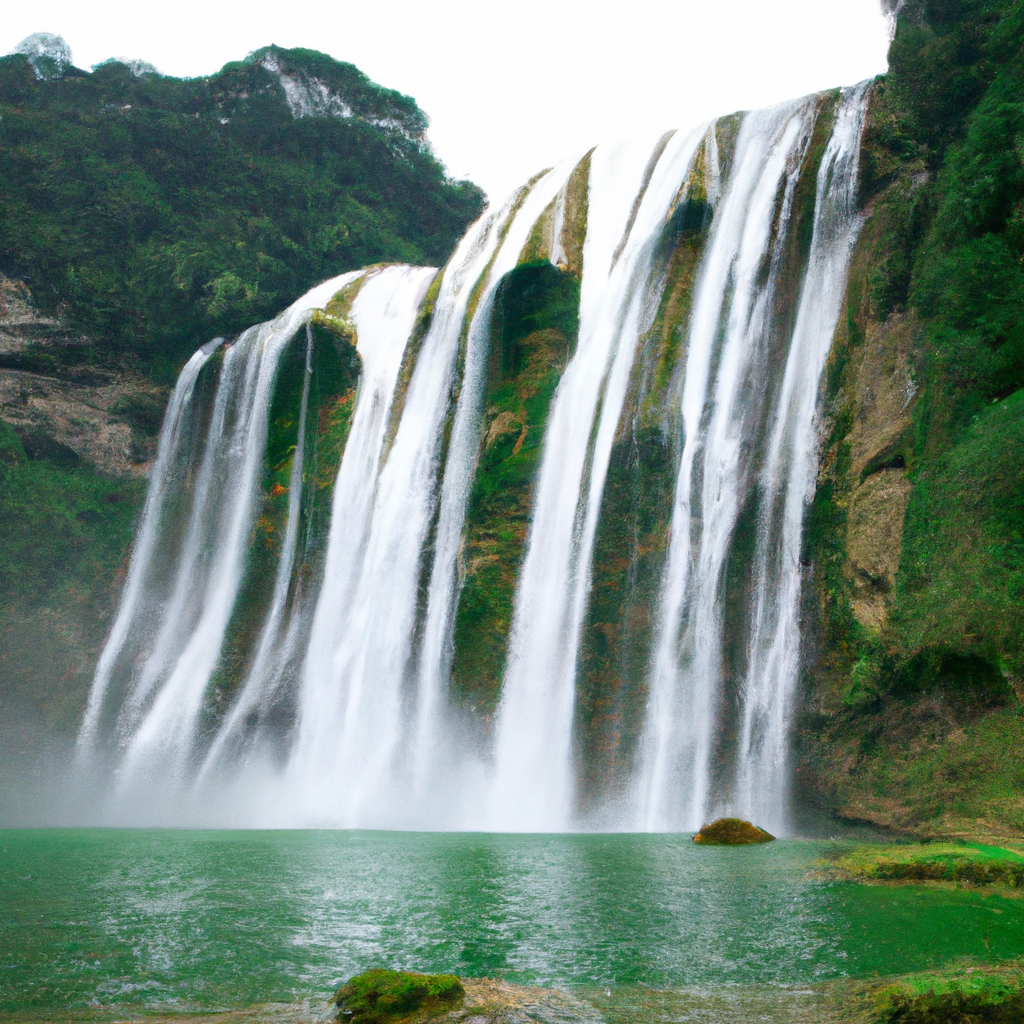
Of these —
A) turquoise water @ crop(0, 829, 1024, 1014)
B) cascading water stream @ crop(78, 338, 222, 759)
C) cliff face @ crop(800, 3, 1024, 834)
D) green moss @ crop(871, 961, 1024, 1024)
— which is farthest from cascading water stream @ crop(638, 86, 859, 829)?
cascading water stream @ crop(78, 338, 222, 759)

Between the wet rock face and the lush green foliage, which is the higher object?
the lush green foliage

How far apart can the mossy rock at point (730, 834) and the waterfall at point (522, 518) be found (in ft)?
5.96

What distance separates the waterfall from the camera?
43.2ft

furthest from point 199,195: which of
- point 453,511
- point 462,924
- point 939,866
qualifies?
point 939,866

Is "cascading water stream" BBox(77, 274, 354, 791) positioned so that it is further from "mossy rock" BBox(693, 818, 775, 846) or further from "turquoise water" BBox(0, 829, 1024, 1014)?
"mossy rock" BBox(693, 818, 775, 846)

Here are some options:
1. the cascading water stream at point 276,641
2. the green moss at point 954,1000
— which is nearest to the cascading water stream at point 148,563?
the cascading water stream at point 276,641

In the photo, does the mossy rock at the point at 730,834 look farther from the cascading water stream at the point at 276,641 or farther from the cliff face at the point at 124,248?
the cliff face at the point at 124,248

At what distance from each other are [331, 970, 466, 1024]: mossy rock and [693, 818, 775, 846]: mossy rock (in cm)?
634

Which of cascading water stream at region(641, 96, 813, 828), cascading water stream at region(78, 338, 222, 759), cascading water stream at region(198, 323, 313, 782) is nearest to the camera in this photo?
cascading water stream at region(641, 96, 813, 828)

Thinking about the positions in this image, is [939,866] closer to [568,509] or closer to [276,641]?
[568,509]

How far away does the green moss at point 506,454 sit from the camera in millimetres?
15820

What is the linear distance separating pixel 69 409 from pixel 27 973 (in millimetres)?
22778

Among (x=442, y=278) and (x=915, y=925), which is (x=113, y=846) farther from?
(x=442, y=278)

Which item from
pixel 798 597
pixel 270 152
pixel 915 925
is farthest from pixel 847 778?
pixel 270 152
